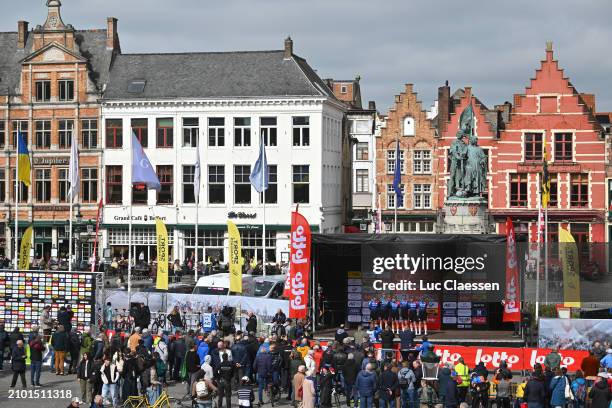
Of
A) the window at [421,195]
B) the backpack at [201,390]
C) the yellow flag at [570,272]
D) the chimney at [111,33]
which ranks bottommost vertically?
the backpack at [201,390]

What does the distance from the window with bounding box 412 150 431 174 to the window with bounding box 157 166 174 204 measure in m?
16.3

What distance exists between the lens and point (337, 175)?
67625 millimetres

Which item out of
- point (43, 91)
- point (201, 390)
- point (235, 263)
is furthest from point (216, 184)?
point (201, 390)

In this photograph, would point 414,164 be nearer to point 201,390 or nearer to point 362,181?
point 362,181

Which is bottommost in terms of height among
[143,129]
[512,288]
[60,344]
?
[60,344]

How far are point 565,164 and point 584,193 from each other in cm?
199

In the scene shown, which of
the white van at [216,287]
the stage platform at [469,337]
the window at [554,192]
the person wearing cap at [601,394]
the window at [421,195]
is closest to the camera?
the person wearing cap at [601,394]

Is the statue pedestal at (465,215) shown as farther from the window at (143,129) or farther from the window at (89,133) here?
the window at (89,133)

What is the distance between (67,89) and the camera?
62969 millimetres

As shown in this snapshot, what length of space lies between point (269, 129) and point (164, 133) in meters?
5.70

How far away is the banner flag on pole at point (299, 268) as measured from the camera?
108 feet

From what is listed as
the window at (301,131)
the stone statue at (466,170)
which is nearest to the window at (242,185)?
the window at (301,131)

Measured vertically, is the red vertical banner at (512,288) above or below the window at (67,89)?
below

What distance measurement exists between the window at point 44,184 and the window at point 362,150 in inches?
779
